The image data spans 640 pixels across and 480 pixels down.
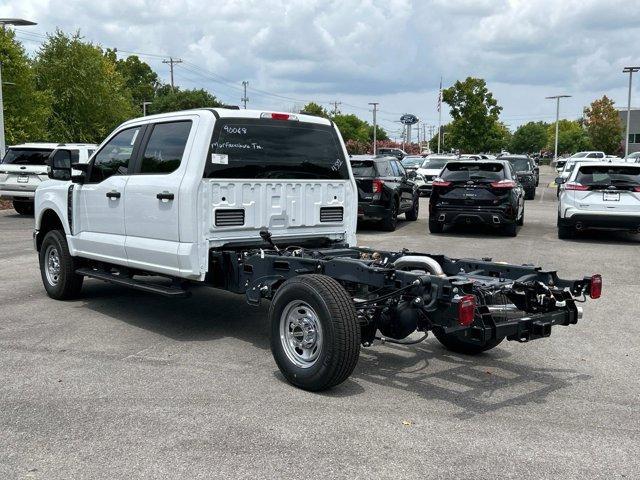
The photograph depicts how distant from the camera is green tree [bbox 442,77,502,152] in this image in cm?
4675

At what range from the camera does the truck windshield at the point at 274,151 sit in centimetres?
647

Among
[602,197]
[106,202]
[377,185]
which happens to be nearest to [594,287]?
[106,202]

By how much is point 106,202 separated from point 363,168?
877 centimetres

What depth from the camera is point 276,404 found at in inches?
195

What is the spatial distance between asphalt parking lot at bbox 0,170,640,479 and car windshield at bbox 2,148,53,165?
1199 centimetres

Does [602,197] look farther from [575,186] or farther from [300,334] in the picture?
[300,334]

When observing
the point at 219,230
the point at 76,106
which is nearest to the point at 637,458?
the point at 219,230

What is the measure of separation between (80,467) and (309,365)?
1797mm

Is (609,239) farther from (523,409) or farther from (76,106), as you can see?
(76,106)

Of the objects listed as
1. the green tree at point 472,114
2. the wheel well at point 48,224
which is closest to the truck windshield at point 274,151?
the wheel well at point 48,224

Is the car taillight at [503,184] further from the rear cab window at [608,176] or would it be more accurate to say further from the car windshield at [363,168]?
the car windshield at [363,168]

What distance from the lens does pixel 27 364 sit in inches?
232

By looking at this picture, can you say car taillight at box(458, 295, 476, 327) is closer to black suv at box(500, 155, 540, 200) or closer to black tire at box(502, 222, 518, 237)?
black tire at box(502, 222, 518, 237)

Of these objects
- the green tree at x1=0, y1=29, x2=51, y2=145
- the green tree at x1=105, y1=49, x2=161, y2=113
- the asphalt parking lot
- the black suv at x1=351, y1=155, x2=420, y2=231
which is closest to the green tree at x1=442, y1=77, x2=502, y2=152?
the green tree at x1=0, y1=29, x2=51, y2=145
